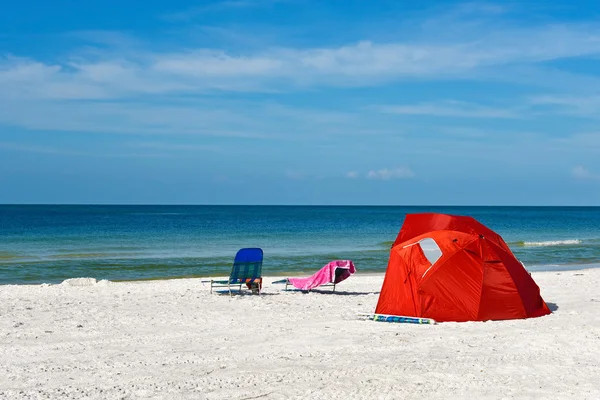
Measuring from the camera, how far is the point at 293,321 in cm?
1195

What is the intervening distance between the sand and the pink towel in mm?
1469

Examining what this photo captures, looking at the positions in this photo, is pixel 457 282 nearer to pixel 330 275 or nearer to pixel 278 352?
pixel 278 352

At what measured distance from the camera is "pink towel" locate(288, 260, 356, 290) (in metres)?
15.9

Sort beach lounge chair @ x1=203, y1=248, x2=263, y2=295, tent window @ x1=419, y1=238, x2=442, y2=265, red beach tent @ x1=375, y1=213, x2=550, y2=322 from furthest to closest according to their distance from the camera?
beach lounge chair @ x1=203, y1=248, x2=263, y2=295 → tent window @ x1=419, y1=238, x2=442, y2=265 → red beach tent @ x1=375, y1=213, x2=550, y2=322

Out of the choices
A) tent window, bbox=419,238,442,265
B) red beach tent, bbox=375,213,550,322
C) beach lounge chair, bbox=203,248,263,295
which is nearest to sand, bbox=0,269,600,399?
red beach tent, bbox=375,213,550,322

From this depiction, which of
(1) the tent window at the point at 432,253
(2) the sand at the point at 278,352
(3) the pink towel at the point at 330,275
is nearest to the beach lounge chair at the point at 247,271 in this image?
(3) the pink towel at the point at 330,275

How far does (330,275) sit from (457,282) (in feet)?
14.5

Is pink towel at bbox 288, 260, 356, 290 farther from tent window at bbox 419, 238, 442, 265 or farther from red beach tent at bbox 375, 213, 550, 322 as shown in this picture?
red beach tent at bbox 375, 213, 550, 322

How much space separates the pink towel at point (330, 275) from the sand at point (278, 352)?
1.47 m

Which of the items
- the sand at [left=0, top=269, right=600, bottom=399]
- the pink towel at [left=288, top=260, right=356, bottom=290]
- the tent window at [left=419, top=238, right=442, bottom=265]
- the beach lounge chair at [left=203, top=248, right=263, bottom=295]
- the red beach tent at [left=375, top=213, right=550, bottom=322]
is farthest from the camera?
the pink towel at [left=288, top=260, right=356, bottom=290]

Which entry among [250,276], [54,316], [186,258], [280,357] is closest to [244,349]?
[280,357]

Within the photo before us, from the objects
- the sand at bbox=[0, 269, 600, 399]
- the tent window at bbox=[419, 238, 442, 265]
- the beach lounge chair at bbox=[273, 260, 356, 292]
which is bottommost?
the sand at bbox=[0, 269, 600, 399]

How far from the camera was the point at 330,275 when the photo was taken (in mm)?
15891

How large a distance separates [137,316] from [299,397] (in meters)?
6.33
